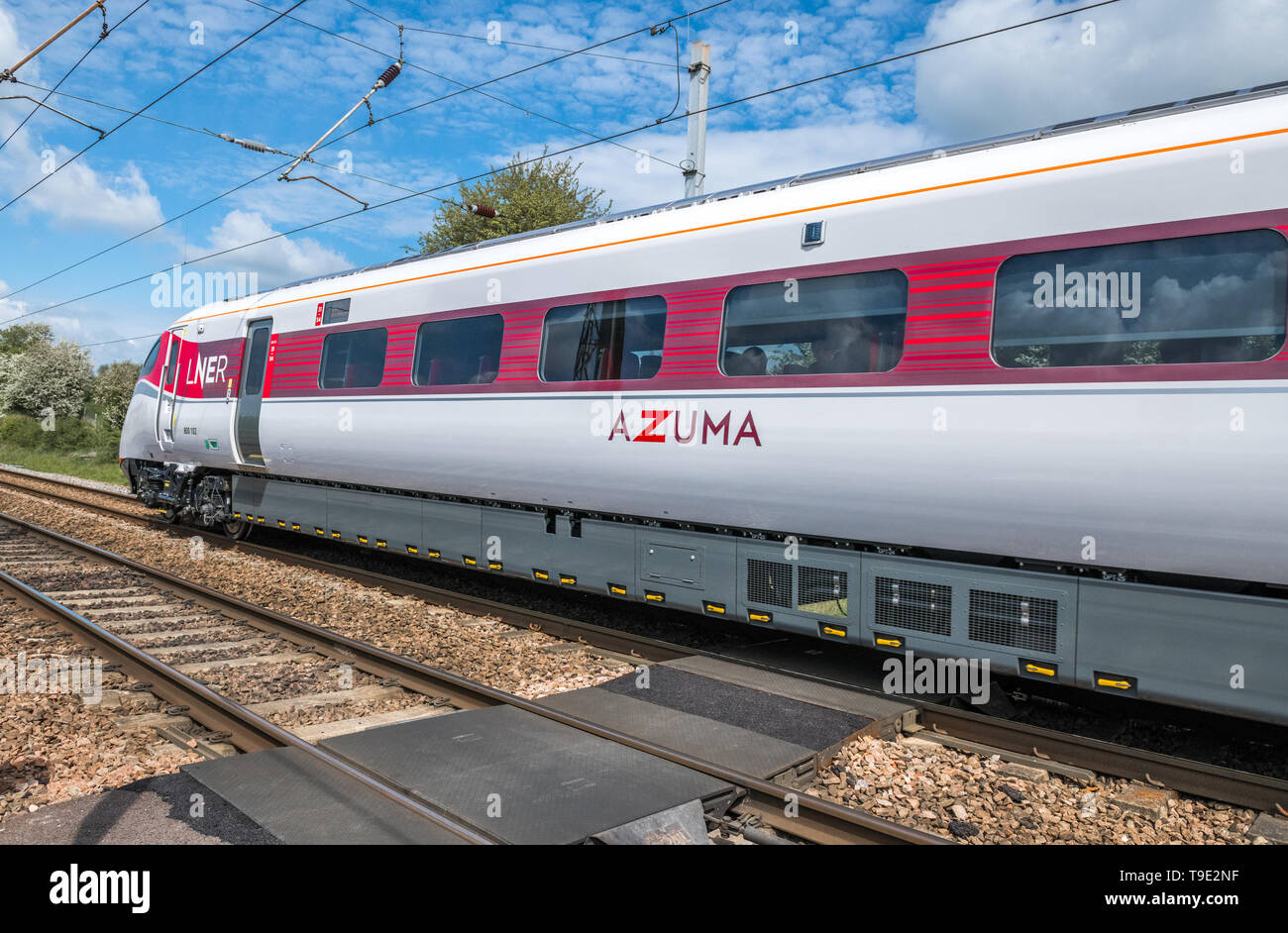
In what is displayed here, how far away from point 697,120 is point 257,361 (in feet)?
23.5

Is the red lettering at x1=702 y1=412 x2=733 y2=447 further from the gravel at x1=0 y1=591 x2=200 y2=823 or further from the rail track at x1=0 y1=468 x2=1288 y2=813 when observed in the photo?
the gravel at x1=0 y1=591 x2=200 y2=823

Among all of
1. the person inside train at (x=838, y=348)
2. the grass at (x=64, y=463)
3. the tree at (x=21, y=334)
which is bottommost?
the grass at (x=64, y=463)

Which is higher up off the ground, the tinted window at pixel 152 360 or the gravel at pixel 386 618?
the tinted window at pixel 152 360

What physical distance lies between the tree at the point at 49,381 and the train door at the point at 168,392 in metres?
39.7

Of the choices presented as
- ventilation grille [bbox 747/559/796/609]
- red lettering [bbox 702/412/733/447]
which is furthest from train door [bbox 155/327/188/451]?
ventilation grille [bbox 747/559/796/609]

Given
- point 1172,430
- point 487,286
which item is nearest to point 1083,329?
point 1172,430

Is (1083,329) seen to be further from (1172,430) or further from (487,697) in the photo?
(487,697)

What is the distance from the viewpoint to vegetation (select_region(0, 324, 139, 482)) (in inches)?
1400

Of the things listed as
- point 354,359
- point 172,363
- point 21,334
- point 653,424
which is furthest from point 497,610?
point 21,334

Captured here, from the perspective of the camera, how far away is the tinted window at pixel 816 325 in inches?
233

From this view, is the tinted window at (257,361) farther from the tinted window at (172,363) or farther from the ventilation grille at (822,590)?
the ventilation grille at (822,590)

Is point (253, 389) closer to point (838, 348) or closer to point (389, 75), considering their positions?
point (389, 75)

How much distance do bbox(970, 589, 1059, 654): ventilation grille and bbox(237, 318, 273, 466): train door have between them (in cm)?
983

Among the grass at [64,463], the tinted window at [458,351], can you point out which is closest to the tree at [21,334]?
the grass at [64,463]
